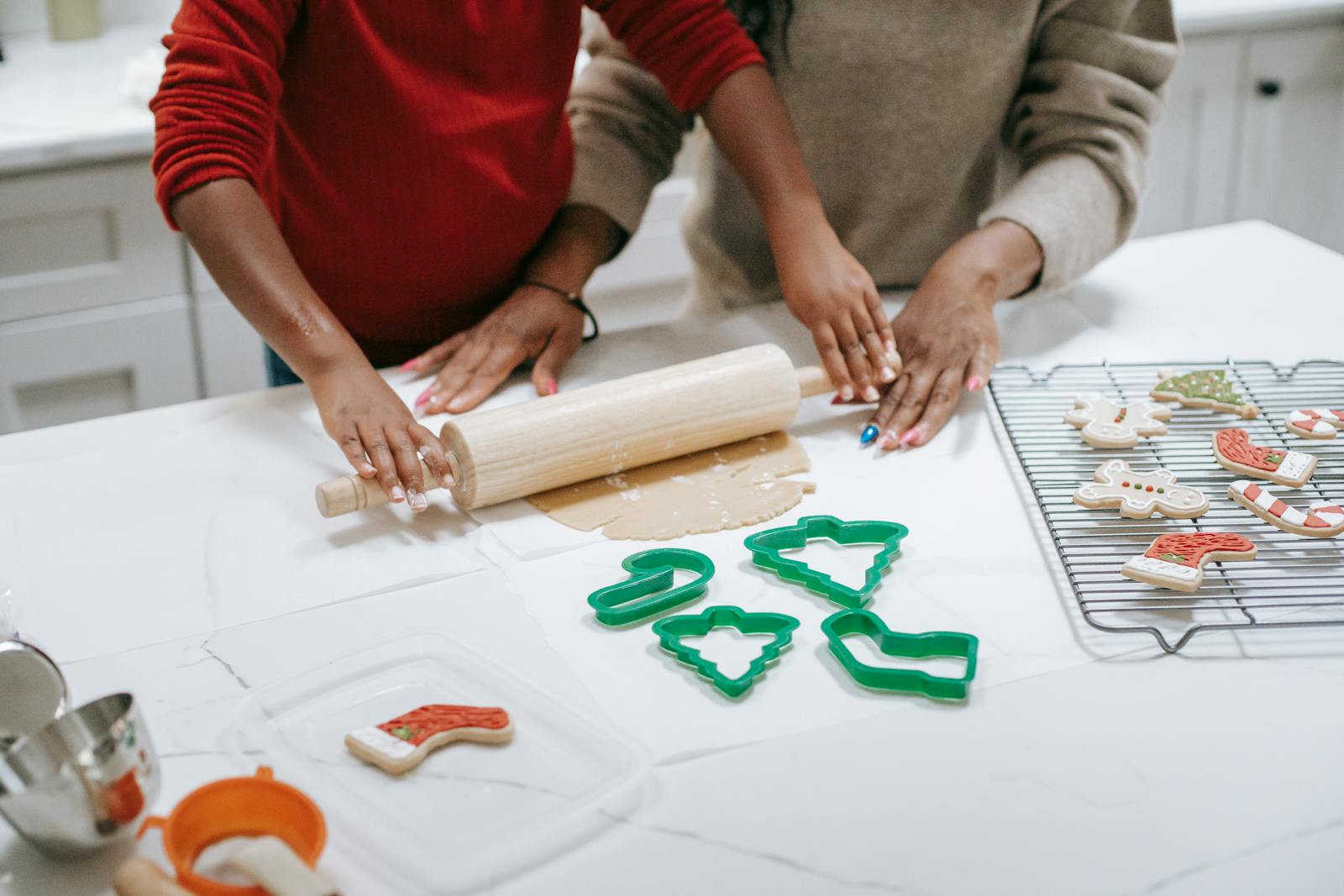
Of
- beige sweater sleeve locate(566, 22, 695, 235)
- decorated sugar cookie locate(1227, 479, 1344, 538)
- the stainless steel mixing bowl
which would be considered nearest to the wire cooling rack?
decorated sugar cookie locate(1227, 479, 1344, 538)

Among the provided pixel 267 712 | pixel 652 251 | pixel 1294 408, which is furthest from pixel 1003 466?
pixel 652 251

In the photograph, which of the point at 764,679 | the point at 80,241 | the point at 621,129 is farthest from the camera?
the point at 80,241

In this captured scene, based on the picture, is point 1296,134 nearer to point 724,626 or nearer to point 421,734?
point 724,626

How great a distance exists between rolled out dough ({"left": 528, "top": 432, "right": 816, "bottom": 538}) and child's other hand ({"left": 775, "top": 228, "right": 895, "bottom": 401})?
0.31 feet

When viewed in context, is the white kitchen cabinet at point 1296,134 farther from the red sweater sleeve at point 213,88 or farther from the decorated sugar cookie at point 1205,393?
the red sweater sleeve at point 213,88

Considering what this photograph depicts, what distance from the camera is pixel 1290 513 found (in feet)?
2.93

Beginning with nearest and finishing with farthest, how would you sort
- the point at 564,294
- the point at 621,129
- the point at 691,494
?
the point at 691,494
the point at 564,294
the point at 621,129

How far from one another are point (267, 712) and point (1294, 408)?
2.93 ft

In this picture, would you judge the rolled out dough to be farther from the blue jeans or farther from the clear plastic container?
the blue jeans

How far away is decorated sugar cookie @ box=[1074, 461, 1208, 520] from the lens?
90 centimetres

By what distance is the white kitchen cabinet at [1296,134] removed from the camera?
239cm

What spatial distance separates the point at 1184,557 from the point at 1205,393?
30 centimetres

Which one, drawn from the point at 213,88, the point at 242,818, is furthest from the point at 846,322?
the point at 242,818

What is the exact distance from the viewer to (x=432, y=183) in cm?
114
